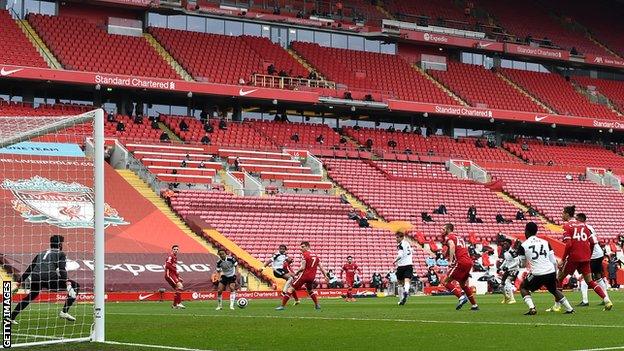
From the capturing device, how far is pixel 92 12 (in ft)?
193

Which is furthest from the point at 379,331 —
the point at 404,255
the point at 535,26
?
the point at 535,26

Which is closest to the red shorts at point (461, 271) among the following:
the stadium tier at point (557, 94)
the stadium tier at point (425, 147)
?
the stadium tier at point (425, 147)

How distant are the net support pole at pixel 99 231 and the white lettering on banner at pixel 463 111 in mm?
48472

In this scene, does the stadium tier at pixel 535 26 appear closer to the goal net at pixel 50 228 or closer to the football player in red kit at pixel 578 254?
the goal net at pixel 50 228

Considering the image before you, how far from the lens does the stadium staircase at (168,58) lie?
5603 cm

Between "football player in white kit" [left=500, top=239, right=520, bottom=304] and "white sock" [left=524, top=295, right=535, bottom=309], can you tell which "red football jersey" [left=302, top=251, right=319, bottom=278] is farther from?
"white sock" [left=524, top=295, right=535, bottom=309]

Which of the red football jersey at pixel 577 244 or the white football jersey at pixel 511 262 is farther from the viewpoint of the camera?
the white football jersey at pixel 511 262

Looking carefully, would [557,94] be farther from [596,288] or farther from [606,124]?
[596,288]

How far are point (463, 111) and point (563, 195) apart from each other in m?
8.67

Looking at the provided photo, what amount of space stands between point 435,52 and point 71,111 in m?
30.0

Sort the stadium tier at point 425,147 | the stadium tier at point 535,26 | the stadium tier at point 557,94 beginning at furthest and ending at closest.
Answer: the stadium tier at point 535,26, the stadium tier at point 557,94, the stadium tier at point 425,147

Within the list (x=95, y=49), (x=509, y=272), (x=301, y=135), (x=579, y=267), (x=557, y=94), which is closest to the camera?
(x=579, y=267)

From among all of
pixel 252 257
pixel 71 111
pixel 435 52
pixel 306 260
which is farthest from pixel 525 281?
pixel 435 52

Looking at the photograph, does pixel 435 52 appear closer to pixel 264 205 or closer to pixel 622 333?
pixel 264 205
